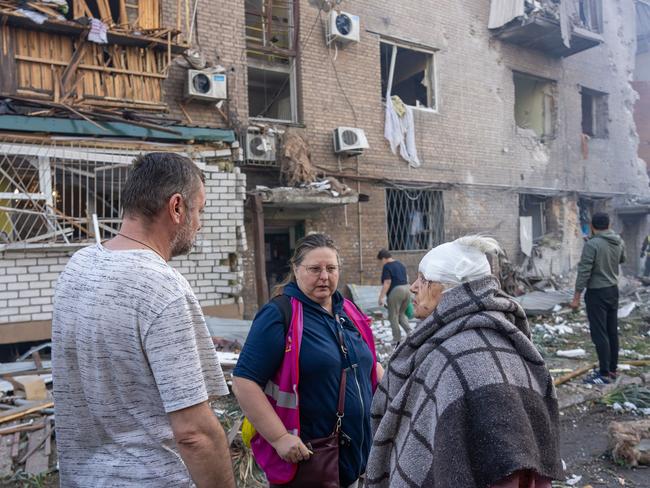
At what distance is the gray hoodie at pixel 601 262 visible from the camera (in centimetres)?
560

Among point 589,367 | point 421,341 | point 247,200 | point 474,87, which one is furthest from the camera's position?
point 474,87

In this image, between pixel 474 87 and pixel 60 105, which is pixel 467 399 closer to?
pixel 60 105

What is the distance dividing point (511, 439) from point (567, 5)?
15.4 m

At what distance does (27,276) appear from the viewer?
6.24 m

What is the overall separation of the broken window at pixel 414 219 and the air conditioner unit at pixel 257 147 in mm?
3355

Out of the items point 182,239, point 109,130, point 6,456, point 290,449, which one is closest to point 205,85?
point 109,130

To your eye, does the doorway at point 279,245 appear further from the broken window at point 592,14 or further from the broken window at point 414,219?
the broken window at point 592,14

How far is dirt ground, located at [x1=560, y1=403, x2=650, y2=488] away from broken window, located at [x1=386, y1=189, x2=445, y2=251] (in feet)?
20.7

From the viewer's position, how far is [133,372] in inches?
53.9

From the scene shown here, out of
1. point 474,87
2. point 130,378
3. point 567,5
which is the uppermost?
point 567,5

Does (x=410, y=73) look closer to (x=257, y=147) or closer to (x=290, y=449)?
(x=257, y=147)

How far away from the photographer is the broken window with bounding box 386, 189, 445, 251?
1105 centimetres

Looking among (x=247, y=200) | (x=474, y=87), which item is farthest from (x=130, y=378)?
(x=474, y=87)

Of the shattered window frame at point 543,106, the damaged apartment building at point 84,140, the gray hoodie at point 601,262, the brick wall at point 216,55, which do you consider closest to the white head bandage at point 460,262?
the gray hoodie at point 601,262
